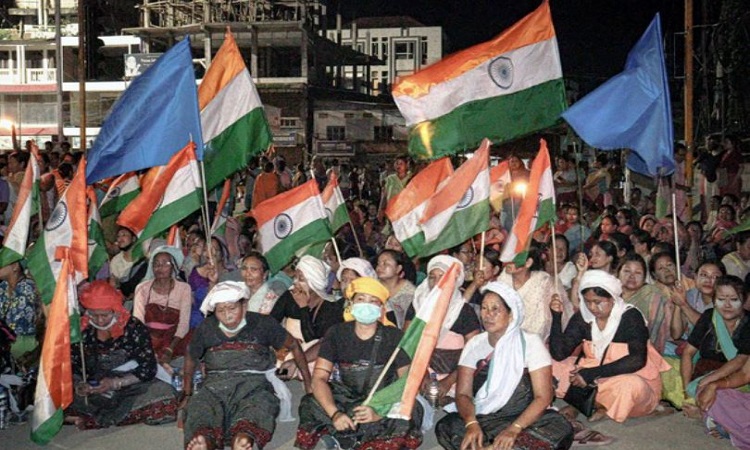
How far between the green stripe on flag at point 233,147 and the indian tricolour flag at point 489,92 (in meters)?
1.41

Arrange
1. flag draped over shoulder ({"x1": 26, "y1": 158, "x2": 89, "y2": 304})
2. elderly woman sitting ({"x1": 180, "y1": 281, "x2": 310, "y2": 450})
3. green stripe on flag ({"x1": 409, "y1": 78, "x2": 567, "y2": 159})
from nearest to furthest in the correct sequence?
elderly woman sitting ({"x1": 180, "y1": 281, "x2": 310, "y2": 450})
flag draped over shoulder ({"x1": 26, "y1": 158, "x2": 89, "y2": 304})
green stripe on flag ({"x1": 409, "y1": 78, "x2": 567, "y2": 159})

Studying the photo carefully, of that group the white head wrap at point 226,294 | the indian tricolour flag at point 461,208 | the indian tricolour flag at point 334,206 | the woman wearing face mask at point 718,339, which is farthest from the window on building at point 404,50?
the white head wrap at point 226,294

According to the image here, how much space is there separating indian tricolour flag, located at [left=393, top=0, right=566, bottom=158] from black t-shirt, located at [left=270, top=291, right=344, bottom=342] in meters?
1.65

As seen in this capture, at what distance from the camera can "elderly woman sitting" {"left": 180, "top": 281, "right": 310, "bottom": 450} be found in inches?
213

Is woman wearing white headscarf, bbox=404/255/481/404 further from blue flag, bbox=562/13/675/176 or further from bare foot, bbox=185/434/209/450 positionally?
bare foot, bbox=185/434/209/450

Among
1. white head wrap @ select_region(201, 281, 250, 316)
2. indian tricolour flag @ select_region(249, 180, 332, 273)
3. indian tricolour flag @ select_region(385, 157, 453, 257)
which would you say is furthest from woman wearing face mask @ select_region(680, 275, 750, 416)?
indian tricolour flag @ select_region(249, 180, 332, 273)

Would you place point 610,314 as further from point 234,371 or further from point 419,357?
point 234,371

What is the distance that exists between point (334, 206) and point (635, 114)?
3503 mm

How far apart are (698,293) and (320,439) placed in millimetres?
3606

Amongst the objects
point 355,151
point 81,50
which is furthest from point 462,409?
point 355,151

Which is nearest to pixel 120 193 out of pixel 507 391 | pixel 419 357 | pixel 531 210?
pixel 531 210

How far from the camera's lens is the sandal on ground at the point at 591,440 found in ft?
19.1

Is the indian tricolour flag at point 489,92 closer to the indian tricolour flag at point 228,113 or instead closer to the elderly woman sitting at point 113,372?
the indian tricolour flag at point 228,113

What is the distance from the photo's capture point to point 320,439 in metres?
5.75
